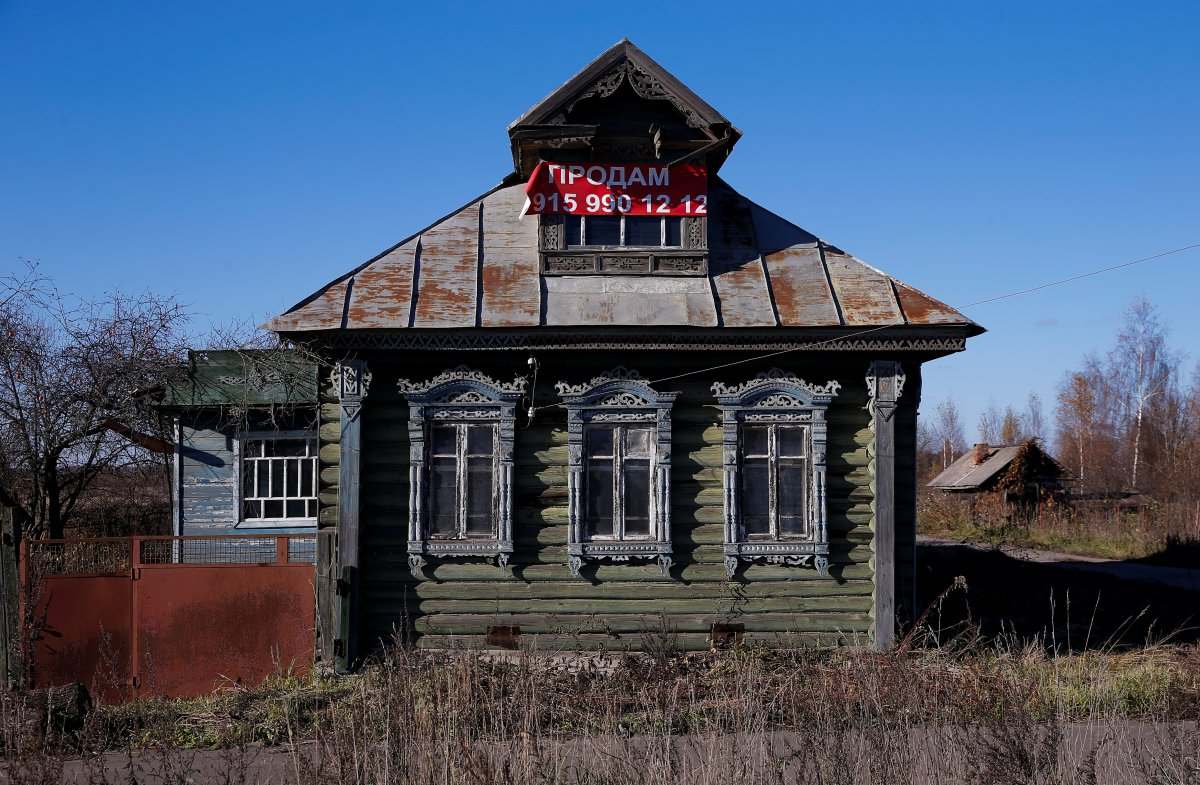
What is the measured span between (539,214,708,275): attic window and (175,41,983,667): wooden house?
0.30m

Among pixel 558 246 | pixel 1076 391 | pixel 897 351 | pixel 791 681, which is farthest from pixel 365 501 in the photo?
pixel 1076 391

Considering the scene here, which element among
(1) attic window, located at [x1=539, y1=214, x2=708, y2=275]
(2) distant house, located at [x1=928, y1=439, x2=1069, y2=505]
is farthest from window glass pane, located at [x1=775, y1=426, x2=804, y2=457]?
(2) distant house, located at [x1=928, y1=439, x2=1069, y2=505]

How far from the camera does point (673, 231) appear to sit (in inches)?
428

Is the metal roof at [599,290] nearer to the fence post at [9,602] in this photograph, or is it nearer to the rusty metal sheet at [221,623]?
the rusty metal sheet at [221,623]

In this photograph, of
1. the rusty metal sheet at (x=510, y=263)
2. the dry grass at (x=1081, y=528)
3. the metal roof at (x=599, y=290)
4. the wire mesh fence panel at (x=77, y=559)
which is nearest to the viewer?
the wire mesh fence panel at (x=77, y=559)

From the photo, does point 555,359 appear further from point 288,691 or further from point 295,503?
point 295,503

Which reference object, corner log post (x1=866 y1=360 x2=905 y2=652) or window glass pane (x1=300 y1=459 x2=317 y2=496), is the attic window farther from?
window glass pane (x1=300 y1=459 x2=317 y2=496)

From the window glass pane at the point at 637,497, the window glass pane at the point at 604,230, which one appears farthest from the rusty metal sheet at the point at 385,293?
the window glass pane at the point at 637,497

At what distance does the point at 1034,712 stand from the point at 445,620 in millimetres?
5425

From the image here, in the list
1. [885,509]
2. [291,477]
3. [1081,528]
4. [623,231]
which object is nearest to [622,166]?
[623,231]

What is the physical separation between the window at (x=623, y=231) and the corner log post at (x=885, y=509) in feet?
9.02

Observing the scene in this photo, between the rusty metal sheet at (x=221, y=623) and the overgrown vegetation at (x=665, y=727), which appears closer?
the overgrown vegetation at (x=665, y=727)

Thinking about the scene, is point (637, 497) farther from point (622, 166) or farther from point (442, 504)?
point (622, 166)

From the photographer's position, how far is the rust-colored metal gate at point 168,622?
29.6 ft
